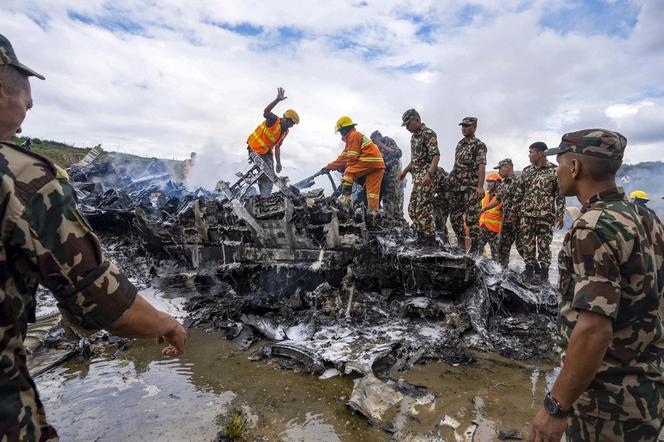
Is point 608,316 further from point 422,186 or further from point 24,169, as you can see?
point 422,186

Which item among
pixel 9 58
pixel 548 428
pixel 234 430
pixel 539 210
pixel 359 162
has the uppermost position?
pixel 359 162

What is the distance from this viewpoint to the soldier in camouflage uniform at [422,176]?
522 centimetres

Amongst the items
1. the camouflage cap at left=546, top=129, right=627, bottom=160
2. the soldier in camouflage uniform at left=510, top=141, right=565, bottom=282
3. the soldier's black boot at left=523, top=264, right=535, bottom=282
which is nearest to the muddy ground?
the soldier's black boot at left=523, top=264, right=535, bottom=282

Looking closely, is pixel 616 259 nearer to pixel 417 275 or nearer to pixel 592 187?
pixel 592 187

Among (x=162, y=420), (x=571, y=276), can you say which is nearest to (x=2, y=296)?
(x=571, y=276)

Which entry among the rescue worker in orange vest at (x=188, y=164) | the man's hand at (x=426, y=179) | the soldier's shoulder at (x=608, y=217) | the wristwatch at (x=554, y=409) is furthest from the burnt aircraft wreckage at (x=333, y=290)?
the rescue worker in orange vest at (x=188, y=164)

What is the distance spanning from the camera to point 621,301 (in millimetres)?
1356

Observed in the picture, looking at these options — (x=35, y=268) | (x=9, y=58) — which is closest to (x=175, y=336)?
(x=35, y=268)

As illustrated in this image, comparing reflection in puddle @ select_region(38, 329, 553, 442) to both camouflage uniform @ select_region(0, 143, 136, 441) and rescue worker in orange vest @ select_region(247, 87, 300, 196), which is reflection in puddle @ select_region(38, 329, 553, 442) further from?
rescue worker in orange vest @ select_region(247, 87, 300, 196)

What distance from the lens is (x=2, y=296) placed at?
3.18ft

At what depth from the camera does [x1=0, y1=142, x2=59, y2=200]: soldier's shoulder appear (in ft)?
3.04

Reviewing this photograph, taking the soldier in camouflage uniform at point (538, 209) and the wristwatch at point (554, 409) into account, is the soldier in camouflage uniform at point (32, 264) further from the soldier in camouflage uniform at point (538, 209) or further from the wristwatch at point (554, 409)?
the soldier in camouflage uniform at point (538, 209)

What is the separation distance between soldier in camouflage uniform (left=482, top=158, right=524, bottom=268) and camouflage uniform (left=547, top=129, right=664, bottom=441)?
4264 mm

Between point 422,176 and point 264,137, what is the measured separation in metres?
3.64
